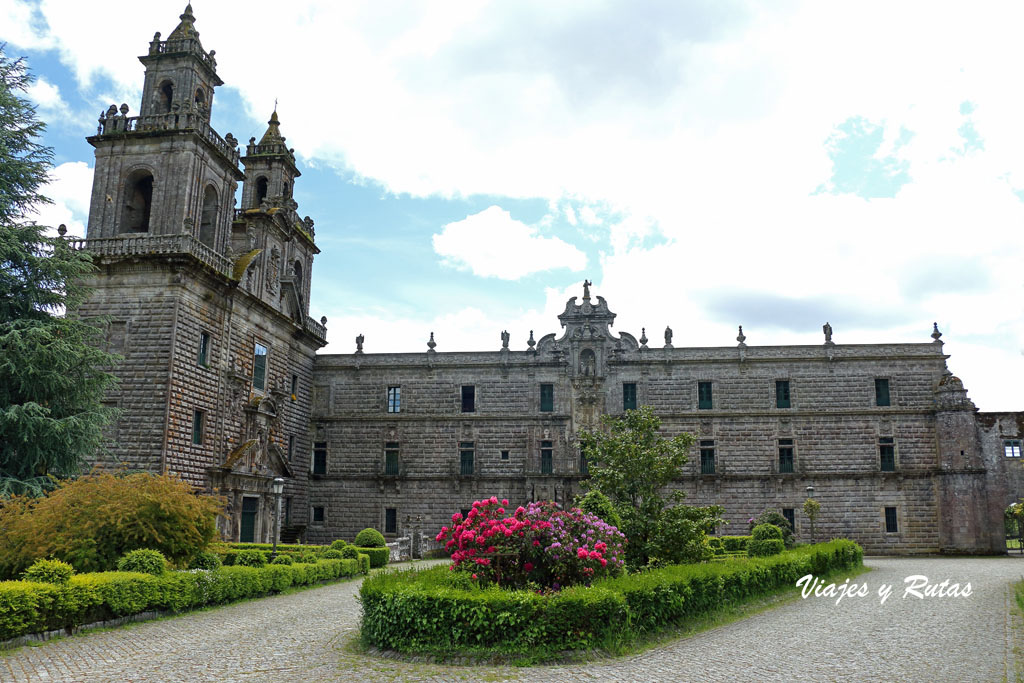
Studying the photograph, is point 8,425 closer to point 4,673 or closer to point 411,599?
point 4,673

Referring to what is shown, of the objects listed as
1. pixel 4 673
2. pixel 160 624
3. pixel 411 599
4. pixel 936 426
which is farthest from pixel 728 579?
pixel 936 426

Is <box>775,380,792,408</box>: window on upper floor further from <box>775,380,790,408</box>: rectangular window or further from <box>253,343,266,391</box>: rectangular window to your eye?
<box>253,343,266,391</box>: rectangular window

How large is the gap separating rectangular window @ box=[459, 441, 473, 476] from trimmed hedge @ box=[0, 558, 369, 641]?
742 inches

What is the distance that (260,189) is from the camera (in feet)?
133

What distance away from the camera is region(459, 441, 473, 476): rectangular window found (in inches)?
1555

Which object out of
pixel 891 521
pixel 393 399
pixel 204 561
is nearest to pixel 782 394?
pixel 891 521

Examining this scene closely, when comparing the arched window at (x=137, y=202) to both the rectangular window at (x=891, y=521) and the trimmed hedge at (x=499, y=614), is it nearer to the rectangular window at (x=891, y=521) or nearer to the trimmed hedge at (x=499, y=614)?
the trimmed hedge at (x=499, y=614)

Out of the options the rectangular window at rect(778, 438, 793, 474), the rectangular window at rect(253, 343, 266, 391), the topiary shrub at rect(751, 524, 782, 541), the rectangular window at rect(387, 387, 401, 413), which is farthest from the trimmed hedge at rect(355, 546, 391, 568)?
the rectangular window at rect(778, 438, 793, 474)

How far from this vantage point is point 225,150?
→ 32.9m

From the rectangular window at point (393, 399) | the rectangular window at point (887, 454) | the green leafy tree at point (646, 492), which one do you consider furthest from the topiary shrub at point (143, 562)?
the rectangular window at point (887, 454)

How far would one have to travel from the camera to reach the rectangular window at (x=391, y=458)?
131ft

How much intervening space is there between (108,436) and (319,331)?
1529cm

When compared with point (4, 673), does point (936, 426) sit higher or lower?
higher

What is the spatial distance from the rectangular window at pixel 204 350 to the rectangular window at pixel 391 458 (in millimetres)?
12658
